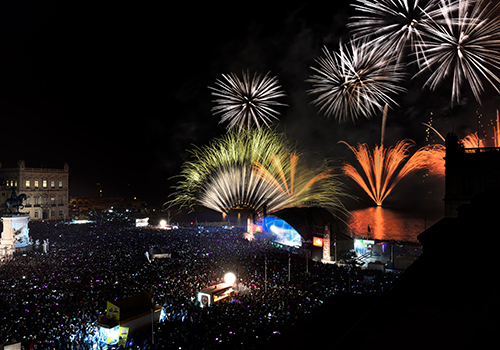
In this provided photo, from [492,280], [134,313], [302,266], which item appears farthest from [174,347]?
[302,266]

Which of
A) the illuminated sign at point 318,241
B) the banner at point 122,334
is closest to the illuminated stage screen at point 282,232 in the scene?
the illuminated sign at point 318,241

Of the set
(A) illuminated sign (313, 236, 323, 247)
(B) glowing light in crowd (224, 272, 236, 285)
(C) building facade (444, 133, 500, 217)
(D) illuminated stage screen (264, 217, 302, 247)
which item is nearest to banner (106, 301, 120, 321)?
(B) glowing light in crowd (224, 272, 236, 285)

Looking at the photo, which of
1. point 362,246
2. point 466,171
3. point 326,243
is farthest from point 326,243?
point 466,171

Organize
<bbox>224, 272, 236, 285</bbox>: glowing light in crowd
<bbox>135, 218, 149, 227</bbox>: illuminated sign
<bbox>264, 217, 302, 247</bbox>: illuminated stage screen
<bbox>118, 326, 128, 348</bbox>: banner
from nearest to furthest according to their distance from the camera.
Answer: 1. <bbox>118, 326, 128, 348</bbox>: banner
2. <bbox>224, 272, 236, 285</bbox>: glowing light in crowd
3. <bbox>264, 217, 302, 247</bbox>: illuminated stage screen
4. <bbox>135, 218, 149, 227</bbox>: illuminated sign

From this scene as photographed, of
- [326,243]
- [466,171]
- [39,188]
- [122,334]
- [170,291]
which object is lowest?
[122,334]

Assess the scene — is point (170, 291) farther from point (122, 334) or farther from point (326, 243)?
point (326, 243)

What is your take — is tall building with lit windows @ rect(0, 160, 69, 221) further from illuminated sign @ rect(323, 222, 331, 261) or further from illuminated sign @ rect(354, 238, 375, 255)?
illuminated sign @ rect(354, 238, 375, 255)

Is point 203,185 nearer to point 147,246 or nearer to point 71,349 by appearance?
point 147,246

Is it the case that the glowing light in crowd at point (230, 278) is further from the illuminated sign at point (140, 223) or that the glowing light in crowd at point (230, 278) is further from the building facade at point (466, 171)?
the illuminated sign at point (140, 223)
